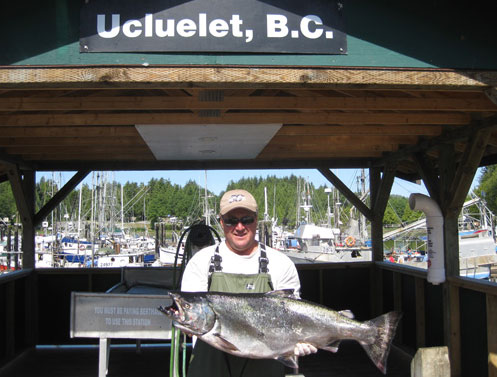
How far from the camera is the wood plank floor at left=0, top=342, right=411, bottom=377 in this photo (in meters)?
6.09

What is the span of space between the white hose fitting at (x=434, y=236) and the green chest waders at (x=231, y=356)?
3385mm

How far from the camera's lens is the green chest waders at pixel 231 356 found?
2486 mm

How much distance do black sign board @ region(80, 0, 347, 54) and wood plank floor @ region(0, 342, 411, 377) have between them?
4.34 meters

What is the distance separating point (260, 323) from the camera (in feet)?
7.55

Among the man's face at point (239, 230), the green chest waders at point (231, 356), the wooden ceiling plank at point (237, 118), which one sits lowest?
the green chest waders at point (231, 356)

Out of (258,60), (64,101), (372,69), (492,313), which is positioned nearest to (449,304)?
(492,313)

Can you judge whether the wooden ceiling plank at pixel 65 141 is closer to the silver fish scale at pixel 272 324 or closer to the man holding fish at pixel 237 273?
the man holding fish at pixel 237 273

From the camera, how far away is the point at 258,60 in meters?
3.12

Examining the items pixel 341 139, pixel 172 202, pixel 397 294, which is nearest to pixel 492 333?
pixel 397 294

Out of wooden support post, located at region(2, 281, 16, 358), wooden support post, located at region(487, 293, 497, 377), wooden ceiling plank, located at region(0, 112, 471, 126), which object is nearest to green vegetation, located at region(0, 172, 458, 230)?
wooden support post, located at region(2, 281, 16, 358)

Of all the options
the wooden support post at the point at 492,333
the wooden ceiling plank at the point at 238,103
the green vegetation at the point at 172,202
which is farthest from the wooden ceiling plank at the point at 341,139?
the green vegetation at the point at 172,202

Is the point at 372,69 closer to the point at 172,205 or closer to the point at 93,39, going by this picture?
the point at 93,39

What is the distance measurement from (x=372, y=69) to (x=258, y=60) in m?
0.74

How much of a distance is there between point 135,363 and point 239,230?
15.6 ft
